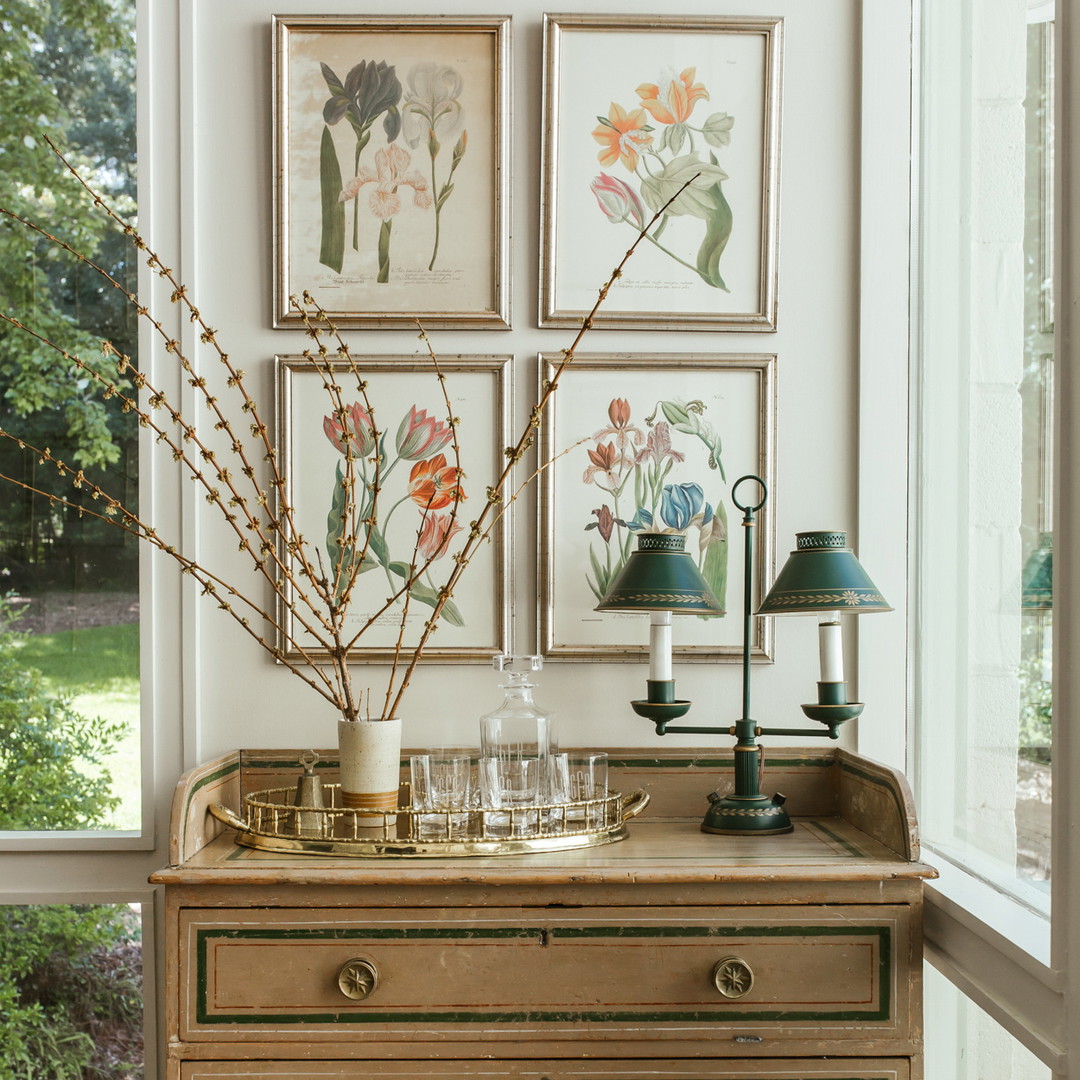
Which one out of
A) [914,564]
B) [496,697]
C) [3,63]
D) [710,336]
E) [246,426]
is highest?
[3,63]

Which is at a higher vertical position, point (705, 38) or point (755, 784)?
point (705, 38)

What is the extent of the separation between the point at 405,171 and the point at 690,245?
60cm

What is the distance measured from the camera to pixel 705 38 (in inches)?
81.3

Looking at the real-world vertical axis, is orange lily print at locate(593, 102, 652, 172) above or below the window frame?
above

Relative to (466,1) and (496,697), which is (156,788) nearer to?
(496,697)

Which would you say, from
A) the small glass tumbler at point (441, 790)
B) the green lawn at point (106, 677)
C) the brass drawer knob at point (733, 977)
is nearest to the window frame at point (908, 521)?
the brass drawer knob at point (733, 977)

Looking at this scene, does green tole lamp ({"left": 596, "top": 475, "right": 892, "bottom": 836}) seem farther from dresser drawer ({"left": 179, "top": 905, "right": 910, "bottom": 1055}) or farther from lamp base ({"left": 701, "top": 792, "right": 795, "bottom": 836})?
dresser drawer ({"left": 179, "top": 905, "right": 910, "bottom": 1055})

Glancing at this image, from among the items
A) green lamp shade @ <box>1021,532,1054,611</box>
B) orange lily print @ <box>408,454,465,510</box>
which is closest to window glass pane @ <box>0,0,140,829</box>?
orange lily print @ <box>408,454,465,510</box>

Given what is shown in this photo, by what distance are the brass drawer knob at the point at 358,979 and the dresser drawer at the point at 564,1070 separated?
0.11 metres

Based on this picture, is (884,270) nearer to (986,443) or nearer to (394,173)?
(986,443)

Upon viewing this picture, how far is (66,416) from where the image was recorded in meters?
2.13

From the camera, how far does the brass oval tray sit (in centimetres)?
168

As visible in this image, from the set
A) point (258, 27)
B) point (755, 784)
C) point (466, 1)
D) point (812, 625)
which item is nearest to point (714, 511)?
point (812, 625)

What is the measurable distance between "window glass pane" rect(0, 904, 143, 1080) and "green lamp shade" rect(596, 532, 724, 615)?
1.19 m
